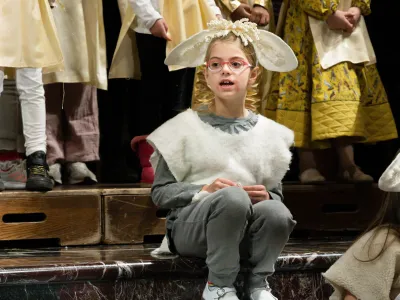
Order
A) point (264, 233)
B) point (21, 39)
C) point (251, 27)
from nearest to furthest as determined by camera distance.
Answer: point (264, 233), point (251, 27), point (21, 39)

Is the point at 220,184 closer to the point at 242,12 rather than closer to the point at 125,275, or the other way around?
the point at 125,275

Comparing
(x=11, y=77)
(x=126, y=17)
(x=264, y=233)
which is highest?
(x=126, y=17)

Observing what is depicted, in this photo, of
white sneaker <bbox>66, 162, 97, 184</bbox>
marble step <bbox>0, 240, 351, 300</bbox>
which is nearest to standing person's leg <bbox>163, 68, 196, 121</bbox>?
white sneaker <bbox>66, 162, 97, 184</bbox>

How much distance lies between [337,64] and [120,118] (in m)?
1.00

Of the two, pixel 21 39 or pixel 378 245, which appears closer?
pixel 378 245

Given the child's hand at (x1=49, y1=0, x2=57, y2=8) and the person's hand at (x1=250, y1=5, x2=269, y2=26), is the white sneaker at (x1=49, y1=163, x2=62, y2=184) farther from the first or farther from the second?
the person's hand at (x1=250, y1=5, x2=269, y2=26)

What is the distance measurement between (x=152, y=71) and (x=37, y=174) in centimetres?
70

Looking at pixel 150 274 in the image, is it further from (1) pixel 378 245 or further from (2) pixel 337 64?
(2) pixel 337 64

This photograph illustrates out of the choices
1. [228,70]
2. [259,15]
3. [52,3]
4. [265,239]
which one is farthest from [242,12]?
[265,239]

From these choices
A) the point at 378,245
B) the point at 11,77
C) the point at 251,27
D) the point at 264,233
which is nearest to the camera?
the point at 378,245

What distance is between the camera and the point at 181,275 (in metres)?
2.18

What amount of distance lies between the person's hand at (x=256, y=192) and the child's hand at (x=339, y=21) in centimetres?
109

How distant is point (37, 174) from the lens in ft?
8.55

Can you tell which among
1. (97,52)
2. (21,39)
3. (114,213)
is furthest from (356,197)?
(21,39)
